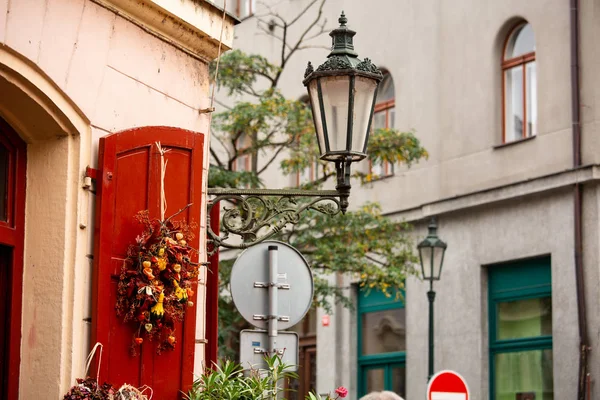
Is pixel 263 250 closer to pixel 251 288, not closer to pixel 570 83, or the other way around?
pixel 251 288

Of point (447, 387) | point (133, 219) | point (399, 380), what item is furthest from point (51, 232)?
point (399, 380)

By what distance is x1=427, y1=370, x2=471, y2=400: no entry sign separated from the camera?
16516 mm

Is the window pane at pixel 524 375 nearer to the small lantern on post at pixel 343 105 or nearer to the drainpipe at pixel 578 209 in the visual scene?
the drainpipe at pixel 578 209

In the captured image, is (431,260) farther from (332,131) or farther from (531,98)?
(332,131)

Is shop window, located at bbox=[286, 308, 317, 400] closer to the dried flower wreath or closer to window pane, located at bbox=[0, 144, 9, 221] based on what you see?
the dried flower wreath

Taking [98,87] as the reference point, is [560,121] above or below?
above

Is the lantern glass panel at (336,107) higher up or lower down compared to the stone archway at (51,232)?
higher up

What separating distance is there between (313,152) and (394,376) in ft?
21.5

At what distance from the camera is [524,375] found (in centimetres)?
2239

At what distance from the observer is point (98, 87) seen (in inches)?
342

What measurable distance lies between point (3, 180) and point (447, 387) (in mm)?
9292

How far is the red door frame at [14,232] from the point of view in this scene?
8.21 meters

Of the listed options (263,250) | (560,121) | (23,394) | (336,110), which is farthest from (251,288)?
(560,121)

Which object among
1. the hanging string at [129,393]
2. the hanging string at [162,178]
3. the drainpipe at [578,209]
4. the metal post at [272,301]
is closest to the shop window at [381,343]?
the drainpipe at [578,209]
